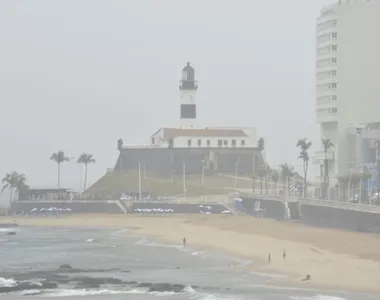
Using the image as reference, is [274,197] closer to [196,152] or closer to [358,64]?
[358,64]

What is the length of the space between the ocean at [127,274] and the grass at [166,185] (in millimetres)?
41659

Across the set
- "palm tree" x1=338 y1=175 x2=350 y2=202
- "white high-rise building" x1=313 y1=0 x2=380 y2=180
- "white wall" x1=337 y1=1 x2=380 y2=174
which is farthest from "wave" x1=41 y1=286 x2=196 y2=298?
"white wall" x1=337 y1=1 x2=380 y2=174

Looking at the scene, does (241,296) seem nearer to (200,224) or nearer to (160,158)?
(200,224)

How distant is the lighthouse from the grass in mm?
11779

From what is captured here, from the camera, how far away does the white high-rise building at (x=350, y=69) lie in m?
105

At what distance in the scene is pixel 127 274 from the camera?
52.4 meters

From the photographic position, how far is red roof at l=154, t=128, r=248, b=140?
→ 434 feet

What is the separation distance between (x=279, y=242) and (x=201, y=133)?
6496 centimetres

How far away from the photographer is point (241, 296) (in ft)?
140

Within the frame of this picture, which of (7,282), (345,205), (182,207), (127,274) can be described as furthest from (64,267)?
(182,207)

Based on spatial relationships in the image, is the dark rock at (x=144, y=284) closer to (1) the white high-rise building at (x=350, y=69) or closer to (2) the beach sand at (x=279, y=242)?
(2) the beach sand at (x=279, y=242)

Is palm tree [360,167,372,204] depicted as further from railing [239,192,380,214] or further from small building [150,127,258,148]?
small building [150,127,258,148]

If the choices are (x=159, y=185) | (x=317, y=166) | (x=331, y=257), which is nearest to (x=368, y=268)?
(x=331, y=257)

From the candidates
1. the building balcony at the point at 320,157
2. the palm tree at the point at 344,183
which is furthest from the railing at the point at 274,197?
the building balcony at the point at 320,157
